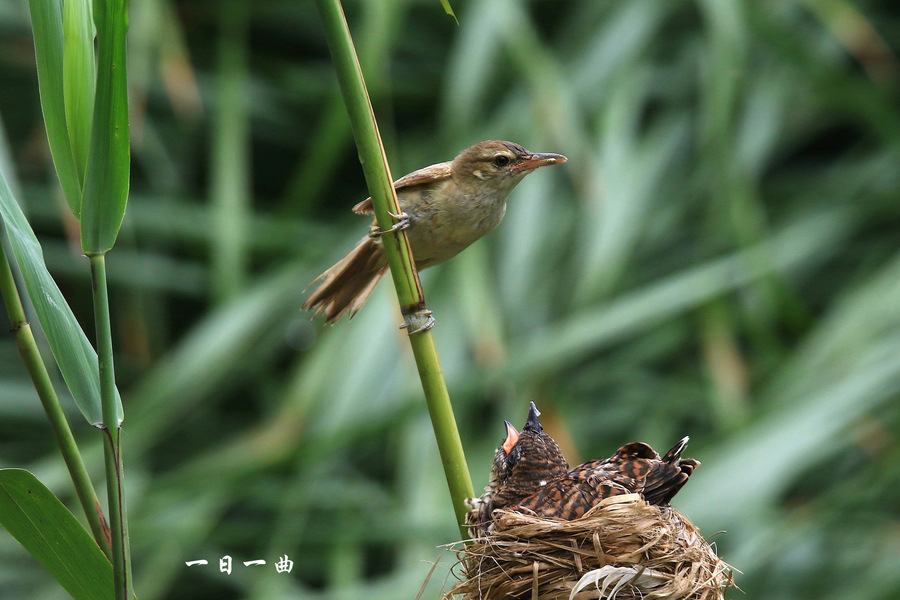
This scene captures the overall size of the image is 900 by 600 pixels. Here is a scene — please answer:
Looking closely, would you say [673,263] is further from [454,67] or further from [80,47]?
[80,47]

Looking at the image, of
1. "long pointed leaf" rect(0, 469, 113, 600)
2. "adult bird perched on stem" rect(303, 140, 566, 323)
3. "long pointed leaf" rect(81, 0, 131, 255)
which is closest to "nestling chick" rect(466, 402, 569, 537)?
"adult bird perched on stem" rect(303, 140, 566, 323)

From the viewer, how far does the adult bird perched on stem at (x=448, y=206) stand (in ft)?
7.45

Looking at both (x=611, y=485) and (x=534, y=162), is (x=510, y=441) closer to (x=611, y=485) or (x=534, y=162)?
(x=611, y=485)

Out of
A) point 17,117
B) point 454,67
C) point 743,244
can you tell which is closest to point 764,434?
point 743,244

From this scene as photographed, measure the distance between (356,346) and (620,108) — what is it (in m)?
1.95

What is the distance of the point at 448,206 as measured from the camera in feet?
7.73

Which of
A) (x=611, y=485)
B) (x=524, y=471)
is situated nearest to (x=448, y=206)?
(x=524, y=471)

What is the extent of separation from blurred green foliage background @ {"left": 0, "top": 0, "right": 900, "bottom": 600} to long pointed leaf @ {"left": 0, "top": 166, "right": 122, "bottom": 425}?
215 cm

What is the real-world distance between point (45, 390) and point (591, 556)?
1006mm

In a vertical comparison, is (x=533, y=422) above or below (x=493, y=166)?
below

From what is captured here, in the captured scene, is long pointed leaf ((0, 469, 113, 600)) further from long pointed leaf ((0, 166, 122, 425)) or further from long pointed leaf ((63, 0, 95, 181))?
long pointed leaf ((63, 0, 95, 181))

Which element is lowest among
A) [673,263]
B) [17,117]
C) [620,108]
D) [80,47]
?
[80,47]

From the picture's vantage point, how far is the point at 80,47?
1214mm

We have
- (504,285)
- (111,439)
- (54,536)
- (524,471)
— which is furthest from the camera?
(504,285)
